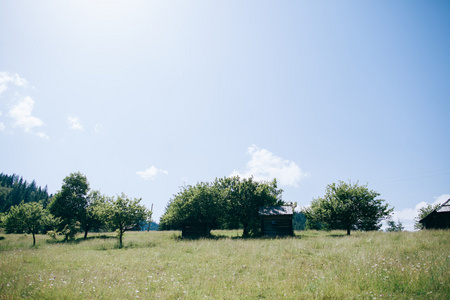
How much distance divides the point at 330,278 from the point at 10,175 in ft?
801

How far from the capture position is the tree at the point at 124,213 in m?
22.9

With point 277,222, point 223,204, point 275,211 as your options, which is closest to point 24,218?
point 223,204

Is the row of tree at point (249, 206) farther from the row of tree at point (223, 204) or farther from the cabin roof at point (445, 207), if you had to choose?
the cabin roof at point (445, 207)

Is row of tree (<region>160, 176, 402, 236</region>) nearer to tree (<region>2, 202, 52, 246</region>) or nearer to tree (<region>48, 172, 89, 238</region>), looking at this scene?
tree (<region>2, 202, 52, 246</region>)

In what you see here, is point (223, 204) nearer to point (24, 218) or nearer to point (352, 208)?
point (352, 208)

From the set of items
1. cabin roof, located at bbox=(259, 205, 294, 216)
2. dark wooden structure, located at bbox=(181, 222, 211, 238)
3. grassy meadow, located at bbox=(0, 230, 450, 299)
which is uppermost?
cabin roof, located at bbox=(259, 205, 294, 216)

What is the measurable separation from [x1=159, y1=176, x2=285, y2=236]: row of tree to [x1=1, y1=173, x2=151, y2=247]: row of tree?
6.13 meters

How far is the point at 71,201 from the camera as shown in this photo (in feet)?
124

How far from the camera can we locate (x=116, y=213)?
22.9 meters

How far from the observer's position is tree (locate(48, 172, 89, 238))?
121 ft

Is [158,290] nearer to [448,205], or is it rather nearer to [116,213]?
[116,213]

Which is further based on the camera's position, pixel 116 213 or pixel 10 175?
pixel 10 175

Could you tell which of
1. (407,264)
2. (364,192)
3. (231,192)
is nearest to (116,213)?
(231,192)

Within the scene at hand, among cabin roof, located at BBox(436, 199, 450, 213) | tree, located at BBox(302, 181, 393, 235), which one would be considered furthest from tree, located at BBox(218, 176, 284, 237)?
cabin roof, located at BBox(436, 199, 450, 213)
